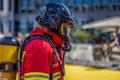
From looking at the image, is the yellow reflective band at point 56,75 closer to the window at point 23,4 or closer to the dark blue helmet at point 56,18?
the dark blue helmet at point 56,18

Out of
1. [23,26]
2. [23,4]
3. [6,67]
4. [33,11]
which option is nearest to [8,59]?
[6,67]

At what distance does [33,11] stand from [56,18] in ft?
138

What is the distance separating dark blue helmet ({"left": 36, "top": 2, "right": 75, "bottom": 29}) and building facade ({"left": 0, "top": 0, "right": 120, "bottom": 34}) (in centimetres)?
3865

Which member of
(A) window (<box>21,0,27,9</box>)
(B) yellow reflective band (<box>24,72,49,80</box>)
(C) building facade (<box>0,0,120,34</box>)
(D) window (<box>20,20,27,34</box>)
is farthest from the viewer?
(A) window (<box>21,0,27,9</box>)

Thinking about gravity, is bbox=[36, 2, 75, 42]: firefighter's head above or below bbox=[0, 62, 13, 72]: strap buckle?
above

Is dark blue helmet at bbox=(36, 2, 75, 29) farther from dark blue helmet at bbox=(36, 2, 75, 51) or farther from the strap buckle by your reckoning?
the strap buckle

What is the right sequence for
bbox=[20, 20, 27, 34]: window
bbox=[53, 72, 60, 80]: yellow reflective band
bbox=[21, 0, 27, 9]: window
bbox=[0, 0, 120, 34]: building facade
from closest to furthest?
bbox=[53, 72, 60, 80]: yellow reflective band
bbox=[0, 0, 120, 34]: building facade
bbox=[20, 20, 27, 34]: window
bbox=[21, 0, 27, 9]: window

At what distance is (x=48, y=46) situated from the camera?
2430 mm

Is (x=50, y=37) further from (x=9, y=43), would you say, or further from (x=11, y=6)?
(x=11, y=6)

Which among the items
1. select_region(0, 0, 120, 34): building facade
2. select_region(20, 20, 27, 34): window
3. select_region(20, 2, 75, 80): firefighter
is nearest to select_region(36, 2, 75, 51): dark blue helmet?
select_region(20, 2, 75, 80): firefighter

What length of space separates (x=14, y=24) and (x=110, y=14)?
1108 cm

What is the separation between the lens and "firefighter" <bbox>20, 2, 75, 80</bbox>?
2359 mm

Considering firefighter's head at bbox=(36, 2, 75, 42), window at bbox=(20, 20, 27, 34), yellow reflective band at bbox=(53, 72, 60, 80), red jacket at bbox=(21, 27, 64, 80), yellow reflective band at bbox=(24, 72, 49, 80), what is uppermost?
firefighter's head at bbox=(36, 2, 75, 42)

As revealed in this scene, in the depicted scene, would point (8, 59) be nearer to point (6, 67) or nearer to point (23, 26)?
point (6, 67)
